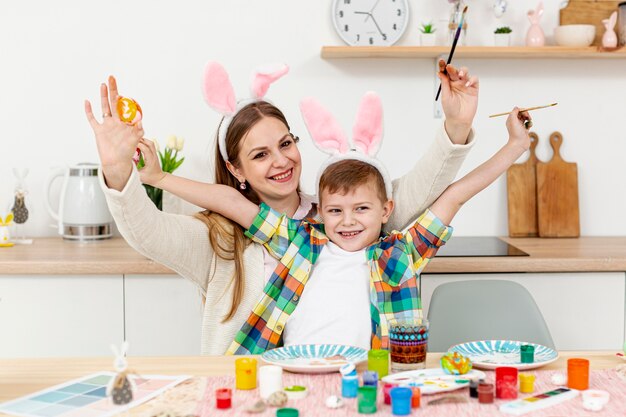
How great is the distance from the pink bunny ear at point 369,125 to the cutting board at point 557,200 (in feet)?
3.84

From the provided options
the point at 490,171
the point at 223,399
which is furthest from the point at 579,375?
the point at 490,171

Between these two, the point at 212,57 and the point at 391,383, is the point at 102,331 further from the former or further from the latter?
the point at 391,383

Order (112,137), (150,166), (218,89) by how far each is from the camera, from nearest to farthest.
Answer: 1. (112,137)
2. (150,166)
3. (218,89)

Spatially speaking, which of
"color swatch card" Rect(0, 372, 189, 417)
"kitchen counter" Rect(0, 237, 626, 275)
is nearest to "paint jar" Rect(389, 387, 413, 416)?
"color swatch card" Rect(0, 372, 189, 417)

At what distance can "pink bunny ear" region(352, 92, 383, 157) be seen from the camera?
2.00 metres

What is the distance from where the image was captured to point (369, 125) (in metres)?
2.02

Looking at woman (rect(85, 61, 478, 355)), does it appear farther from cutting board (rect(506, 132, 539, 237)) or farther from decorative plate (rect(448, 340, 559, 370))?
cutting board (rect(506, 132, 539, 237))

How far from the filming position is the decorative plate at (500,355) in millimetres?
1438

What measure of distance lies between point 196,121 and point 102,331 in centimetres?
88

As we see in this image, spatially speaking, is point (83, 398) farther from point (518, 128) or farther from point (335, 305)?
point (518, 128)

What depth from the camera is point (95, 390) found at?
1344 mm

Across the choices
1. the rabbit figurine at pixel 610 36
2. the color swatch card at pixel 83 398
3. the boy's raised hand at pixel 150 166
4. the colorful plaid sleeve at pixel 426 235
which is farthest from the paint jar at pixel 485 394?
the rabbit figurine at pixel 610 36

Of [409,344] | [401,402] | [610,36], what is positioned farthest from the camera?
[610,36]

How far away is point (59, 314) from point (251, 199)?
0.81m
